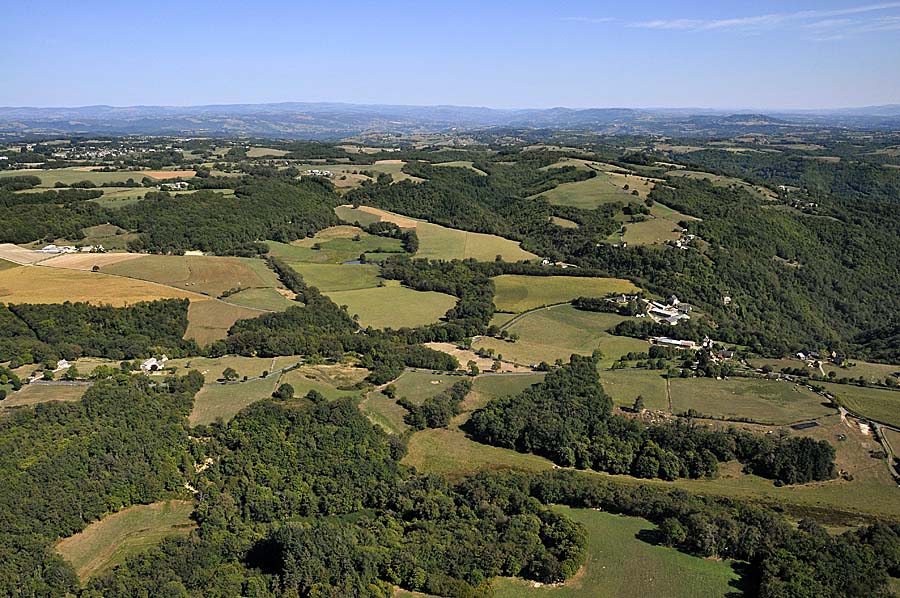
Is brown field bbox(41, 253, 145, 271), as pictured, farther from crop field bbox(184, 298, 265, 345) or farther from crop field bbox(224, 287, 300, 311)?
crop field bbox(224, 287, 300, 311)

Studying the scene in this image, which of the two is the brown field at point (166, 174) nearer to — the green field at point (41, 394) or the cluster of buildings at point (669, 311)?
the green field at point (41, 394)

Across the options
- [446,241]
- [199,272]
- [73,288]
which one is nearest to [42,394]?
[73,288]

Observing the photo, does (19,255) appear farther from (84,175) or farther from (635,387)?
(635,387)

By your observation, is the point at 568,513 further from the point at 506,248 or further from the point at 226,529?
the point at 506,248

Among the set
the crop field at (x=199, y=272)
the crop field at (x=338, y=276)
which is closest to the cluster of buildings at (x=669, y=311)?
the crop field at (x=338, y=276)

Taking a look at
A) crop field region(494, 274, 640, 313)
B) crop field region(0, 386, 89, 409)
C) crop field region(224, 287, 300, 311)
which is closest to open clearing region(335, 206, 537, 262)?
crop field region(494, 274, 640, 313)
